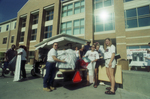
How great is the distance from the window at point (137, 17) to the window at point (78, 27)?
20.3 feet

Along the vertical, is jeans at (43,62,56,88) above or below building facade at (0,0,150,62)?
below

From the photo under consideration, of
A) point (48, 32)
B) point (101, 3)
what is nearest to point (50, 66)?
point (101, 3)

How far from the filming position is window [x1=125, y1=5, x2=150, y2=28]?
32.8ft

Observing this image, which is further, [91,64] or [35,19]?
[35,19]

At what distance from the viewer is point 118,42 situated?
10836 mm

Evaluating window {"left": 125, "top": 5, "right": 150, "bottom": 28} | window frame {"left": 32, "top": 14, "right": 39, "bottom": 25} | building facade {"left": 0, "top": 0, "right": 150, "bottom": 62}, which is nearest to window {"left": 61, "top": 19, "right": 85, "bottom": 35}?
building facade {"left": 0, "top": 0, "right": 150, "bottom": 62}

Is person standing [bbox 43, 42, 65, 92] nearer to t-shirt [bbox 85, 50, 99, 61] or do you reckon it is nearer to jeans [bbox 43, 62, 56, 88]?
jeans [bbox 43, 62, 56, 88]

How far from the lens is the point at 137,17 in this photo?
10336 millimetres

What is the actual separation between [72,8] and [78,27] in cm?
398

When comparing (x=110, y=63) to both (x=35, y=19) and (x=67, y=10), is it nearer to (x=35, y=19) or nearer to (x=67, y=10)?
(x=67, y=10)

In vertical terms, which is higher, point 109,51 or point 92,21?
point 92,21

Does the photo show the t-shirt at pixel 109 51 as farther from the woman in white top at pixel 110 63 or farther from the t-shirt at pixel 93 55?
the t-shirt at pixel 93 55

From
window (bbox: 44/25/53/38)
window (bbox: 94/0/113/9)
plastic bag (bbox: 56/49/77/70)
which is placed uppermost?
window (bbox: 94/0/113/9)

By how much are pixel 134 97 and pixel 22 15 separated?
24067 millimetres
